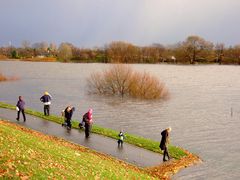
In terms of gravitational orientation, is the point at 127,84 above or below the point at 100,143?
above

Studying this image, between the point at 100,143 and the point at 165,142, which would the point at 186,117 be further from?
the point at 165,142

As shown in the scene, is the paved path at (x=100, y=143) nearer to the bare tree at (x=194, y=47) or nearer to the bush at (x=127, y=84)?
the bush at (x=127, y=84)

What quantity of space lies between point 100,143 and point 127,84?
104ft

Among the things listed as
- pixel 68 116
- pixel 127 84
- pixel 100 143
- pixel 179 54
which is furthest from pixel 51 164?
pixel 179 54

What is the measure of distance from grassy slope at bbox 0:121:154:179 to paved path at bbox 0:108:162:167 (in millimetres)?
1271

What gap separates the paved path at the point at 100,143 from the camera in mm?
19203

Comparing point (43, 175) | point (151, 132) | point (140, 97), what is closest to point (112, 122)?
point (151, 132)

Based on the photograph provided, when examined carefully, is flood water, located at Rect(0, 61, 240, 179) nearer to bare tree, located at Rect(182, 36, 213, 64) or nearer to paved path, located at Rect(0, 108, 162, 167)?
paved path, located at Rect(0, 108, 162, 167)

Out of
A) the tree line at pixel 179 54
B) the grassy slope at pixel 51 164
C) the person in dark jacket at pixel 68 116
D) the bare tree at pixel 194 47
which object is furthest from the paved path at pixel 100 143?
the bare tree at pixel 194 47

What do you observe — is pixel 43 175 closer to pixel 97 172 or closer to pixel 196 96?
pixel 97 172

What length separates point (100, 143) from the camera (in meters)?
21.5

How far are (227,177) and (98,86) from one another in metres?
37.7

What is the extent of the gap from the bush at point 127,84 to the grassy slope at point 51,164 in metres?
32.9

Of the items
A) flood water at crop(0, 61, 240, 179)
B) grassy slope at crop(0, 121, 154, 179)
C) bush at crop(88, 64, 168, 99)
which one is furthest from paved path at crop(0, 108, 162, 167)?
bush at crop(88, 64, 168, 99)
